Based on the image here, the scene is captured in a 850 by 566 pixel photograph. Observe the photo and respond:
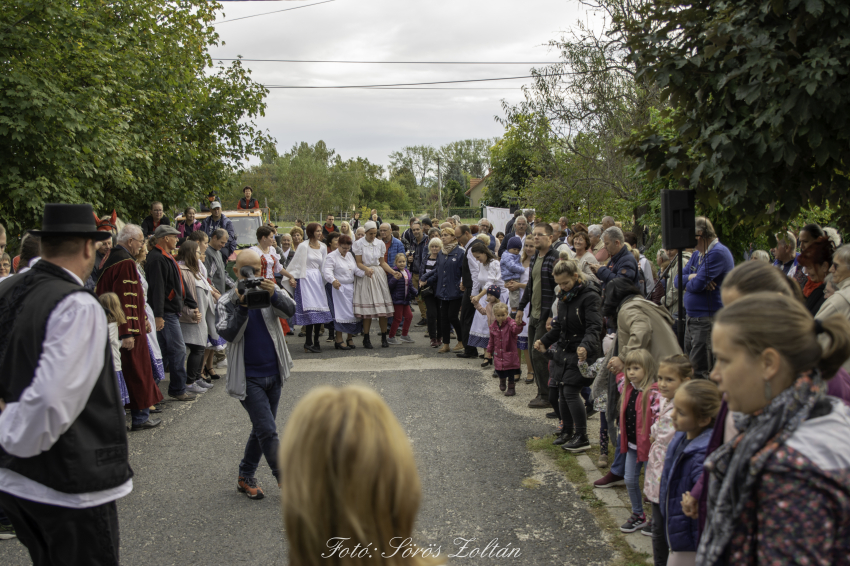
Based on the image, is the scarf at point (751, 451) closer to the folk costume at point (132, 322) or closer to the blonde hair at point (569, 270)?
the blonde hair at point (569, 270)

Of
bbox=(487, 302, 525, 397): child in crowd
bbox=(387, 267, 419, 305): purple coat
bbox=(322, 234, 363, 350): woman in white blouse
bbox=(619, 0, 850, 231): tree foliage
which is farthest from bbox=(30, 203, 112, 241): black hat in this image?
bbox=(387, 267, 419, 305): purple coat

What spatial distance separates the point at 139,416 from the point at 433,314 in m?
5.77

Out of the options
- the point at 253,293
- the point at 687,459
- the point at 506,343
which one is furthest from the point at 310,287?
the point at 687,459

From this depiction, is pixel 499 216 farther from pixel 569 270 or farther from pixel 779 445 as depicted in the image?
pixel 779 445

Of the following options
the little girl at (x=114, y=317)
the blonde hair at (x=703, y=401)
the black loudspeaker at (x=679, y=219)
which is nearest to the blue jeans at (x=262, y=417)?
the little girl at (x=114, y=317)

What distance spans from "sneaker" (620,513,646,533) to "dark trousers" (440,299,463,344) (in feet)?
22.2

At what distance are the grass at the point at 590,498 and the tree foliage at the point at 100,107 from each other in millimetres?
7036

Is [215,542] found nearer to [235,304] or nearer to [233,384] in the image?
[233,384]

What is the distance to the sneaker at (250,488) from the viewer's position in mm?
5441

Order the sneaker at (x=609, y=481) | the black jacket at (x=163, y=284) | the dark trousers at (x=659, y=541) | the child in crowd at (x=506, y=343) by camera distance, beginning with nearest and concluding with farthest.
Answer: the dark trousers at (x=659, y=541) → the sneaker at (x=609, y=481) → the black jacket at (x=163, y=284) → the child in crowd at (x=506, y=343)

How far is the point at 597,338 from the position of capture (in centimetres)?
629

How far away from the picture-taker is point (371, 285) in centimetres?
1204

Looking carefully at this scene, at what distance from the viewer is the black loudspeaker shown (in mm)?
6012

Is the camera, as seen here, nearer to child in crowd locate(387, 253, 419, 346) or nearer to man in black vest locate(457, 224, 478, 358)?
man in black vest locate(457, 224, 478, 358)
